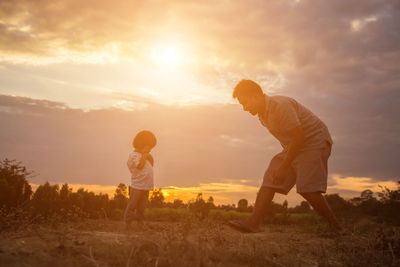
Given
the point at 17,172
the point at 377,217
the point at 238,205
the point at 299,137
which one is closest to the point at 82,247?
the point at 299,137

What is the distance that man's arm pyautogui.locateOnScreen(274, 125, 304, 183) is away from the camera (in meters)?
5.63

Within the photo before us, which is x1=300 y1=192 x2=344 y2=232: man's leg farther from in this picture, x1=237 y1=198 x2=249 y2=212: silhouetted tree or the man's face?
x1=237 y1=198 x2=249 y2=212: silhouetted tree

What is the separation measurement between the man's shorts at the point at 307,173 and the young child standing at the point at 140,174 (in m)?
2.81

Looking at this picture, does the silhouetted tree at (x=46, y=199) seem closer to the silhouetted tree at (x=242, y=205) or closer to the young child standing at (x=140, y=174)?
the young child standing at (x=140, y=174)

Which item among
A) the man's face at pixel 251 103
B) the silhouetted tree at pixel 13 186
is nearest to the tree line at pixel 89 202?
the silhouetted tree at pixel 13 186

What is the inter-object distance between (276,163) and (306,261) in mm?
2691

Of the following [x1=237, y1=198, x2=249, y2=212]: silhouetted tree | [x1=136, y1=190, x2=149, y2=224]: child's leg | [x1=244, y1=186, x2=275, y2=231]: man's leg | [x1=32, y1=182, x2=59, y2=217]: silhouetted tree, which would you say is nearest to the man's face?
[x1=244, y1=186, x2=275, y2=231]: man's leg

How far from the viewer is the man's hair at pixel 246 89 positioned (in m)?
5.86

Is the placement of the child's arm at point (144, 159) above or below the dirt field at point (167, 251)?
above

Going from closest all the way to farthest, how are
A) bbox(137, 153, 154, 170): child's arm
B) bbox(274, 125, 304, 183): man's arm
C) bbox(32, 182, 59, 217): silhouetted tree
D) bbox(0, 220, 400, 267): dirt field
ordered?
bbox(0, 220, 400, 267): dirt field < bbox(274, 125, 304, 183): man's arm < bbox(137, 153, 154, 170): child's arm < bbox(32, 182, 59, 217): silhouetted tree

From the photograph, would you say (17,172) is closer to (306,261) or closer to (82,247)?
(82,247)

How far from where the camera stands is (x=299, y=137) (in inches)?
222

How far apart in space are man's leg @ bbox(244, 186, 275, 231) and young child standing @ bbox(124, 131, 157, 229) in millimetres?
2707

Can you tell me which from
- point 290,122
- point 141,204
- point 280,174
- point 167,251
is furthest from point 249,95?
point 141,204
